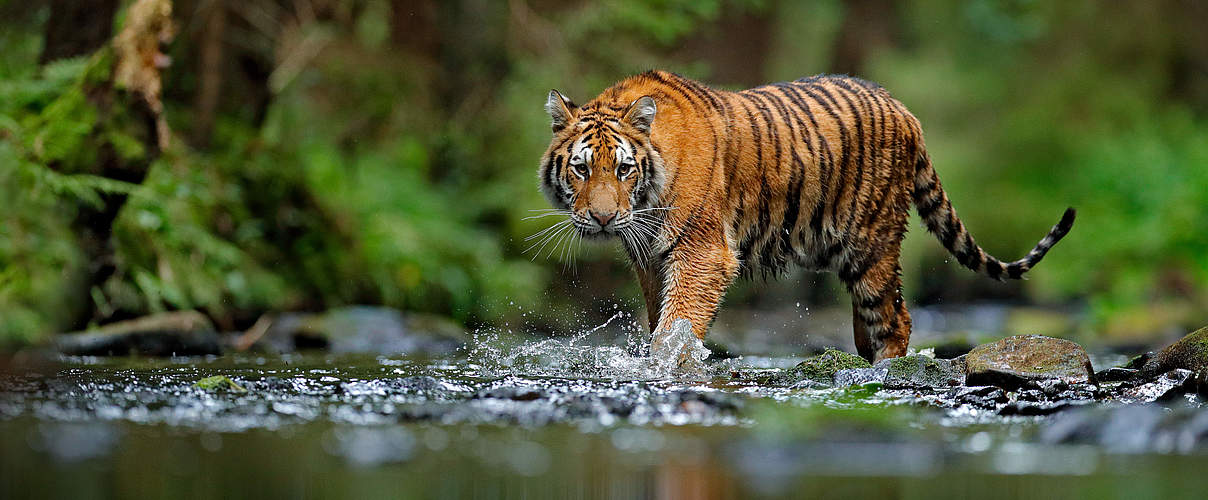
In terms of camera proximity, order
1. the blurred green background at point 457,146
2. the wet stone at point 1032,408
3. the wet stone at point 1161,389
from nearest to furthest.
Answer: the wet stone at point 1032,408
the wet stone at point 1161,389
the blurred green background at point 457,146

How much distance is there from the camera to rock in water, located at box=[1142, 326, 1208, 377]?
19.3 ft

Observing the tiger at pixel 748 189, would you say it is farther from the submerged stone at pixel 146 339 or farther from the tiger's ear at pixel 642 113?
the submerged stone at pixel 146 339

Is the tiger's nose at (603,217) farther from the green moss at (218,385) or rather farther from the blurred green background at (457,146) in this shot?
the blurred green background at (457,146)

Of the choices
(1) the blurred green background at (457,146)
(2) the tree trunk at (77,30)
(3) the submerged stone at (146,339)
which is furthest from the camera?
(2) the tree trunk at (77,30)

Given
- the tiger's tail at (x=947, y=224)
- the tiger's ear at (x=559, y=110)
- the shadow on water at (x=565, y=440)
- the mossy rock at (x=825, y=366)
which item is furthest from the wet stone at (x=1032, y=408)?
the tiger's ear at (x=559, y=110)

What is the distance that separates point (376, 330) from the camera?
882 centimetres

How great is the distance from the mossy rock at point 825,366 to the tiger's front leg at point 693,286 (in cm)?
55

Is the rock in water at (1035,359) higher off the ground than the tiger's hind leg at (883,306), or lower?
lower

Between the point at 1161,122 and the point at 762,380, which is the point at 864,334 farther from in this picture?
the point at 1161,122

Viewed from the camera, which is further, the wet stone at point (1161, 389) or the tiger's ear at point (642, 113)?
the tiger's ear at point (642, 113)

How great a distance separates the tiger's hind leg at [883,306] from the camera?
23.1 ft

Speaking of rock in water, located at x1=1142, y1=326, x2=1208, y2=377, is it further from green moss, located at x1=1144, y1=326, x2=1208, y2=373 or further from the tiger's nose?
the tiger's nose

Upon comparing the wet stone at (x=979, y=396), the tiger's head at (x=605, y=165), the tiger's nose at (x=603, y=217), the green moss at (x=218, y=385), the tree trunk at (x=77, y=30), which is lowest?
the wet stone at (x=979, y=396)

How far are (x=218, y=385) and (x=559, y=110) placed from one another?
227 centimetres
